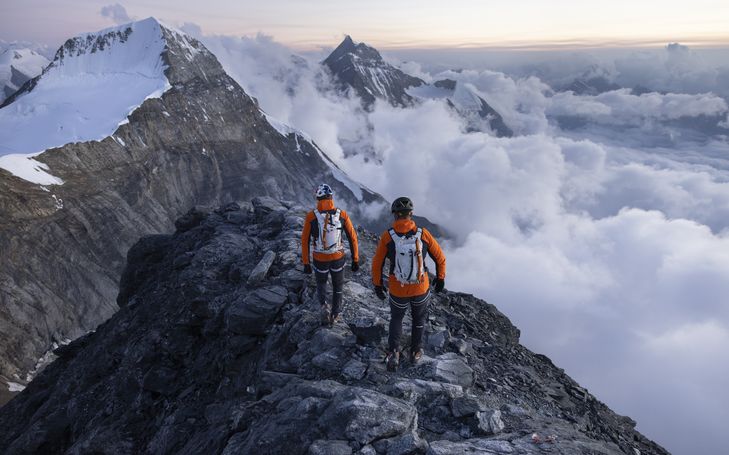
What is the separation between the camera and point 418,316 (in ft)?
34.6

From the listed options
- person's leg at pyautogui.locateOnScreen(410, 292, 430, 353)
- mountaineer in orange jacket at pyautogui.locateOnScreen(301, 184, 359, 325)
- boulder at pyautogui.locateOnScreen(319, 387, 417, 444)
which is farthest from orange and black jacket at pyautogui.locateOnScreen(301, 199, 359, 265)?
boulder at pyautogui.locateOnScreen(319, 387, 417, 444)

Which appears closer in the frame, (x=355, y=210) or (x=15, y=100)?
(x=15, y=100)

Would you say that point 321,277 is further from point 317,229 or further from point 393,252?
point 393,252

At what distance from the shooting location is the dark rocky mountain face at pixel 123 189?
243 ft

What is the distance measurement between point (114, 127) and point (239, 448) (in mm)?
114754

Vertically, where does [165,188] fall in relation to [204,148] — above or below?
below

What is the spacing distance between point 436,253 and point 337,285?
3282 millimetres

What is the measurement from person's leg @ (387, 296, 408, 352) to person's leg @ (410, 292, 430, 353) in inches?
10.1

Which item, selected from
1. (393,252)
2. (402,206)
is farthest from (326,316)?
(402,206)

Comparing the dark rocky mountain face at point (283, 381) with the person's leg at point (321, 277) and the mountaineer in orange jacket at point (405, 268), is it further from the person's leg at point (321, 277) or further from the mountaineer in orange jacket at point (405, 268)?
the mountaineer in orange jacket at point (405, 268)

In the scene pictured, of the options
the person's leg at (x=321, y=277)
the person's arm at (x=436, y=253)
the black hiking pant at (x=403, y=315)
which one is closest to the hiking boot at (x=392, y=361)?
the black hiking pant at (x=403, y=315)

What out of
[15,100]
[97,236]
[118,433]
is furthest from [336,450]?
[15,100]

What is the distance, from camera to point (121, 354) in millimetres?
18859

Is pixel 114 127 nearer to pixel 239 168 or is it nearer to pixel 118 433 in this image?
pixel 239 168
